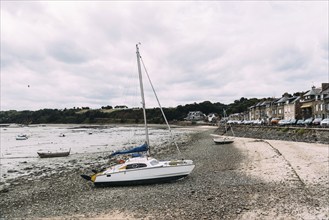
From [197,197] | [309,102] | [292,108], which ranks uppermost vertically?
[309,102]

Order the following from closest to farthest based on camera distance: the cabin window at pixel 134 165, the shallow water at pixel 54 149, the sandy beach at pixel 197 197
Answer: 1. the sandy beach at pixel 197 197
2. the cabin window at pixel 134 165
3. the shallow water at pixel 54 149

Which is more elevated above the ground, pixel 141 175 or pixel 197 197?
pixel 141 175

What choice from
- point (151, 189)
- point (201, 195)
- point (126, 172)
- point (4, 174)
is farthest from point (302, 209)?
point (4, 174)

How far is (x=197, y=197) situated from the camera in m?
15.5

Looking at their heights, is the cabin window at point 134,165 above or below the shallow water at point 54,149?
above

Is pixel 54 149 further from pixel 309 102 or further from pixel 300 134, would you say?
pixel 309 102

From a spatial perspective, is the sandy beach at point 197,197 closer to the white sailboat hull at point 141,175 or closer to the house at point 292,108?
the white sailboat hull at point 141,175

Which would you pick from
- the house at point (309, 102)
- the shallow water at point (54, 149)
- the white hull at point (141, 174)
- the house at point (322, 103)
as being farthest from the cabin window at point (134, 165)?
the house at point (309, 102)

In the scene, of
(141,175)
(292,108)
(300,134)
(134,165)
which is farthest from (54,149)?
(292,108)

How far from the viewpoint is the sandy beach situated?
13102mm

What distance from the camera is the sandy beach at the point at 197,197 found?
43.0 ft

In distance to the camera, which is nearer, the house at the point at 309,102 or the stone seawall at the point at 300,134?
the stone seawall at the point at 300,134

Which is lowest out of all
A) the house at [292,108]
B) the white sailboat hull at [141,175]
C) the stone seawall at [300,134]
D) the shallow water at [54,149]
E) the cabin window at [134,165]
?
the shallow water at [54,149]

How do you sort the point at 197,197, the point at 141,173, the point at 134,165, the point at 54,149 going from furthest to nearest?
the point at 54,149 → the point at 134,165 → the point at 141,173 → the point at 197,197
